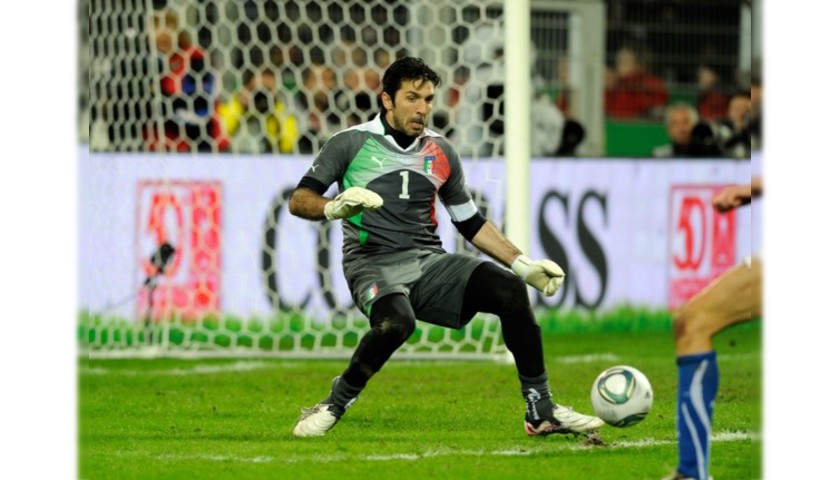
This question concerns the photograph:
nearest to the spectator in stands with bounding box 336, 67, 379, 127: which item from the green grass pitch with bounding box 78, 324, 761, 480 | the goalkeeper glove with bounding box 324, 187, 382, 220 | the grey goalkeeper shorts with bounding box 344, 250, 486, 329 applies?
the green grass pitch with bounding box 78, 324, 761, 480

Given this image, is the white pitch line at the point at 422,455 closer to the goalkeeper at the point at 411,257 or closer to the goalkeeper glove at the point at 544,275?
the goalkeeper at the point at 411,257

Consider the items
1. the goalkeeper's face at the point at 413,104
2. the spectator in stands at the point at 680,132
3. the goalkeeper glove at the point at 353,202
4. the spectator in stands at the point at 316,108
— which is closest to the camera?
the goalkeeper glove at the point at 353,202

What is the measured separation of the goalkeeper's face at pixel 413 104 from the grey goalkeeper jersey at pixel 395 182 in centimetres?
14

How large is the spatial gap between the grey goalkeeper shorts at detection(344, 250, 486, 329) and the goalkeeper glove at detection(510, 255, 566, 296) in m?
0.28

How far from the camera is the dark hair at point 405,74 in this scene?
6.86m

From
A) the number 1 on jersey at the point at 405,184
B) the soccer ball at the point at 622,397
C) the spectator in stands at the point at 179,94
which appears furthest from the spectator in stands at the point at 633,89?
the soccer ball at the point at 622,397

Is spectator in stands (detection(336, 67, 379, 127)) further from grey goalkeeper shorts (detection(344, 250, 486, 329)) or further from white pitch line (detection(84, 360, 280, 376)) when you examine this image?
grey goalkeeper shorts (detection(344, 250, 486, 329))

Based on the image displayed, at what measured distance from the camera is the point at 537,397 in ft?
22.0

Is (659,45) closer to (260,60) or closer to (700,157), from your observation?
(700,157)

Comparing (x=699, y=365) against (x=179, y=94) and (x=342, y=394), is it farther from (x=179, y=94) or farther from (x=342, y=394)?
(x=179, y=94)

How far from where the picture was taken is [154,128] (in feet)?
38.5

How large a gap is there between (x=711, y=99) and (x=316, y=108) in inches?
275

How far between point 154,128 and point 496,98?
9.17 feet
